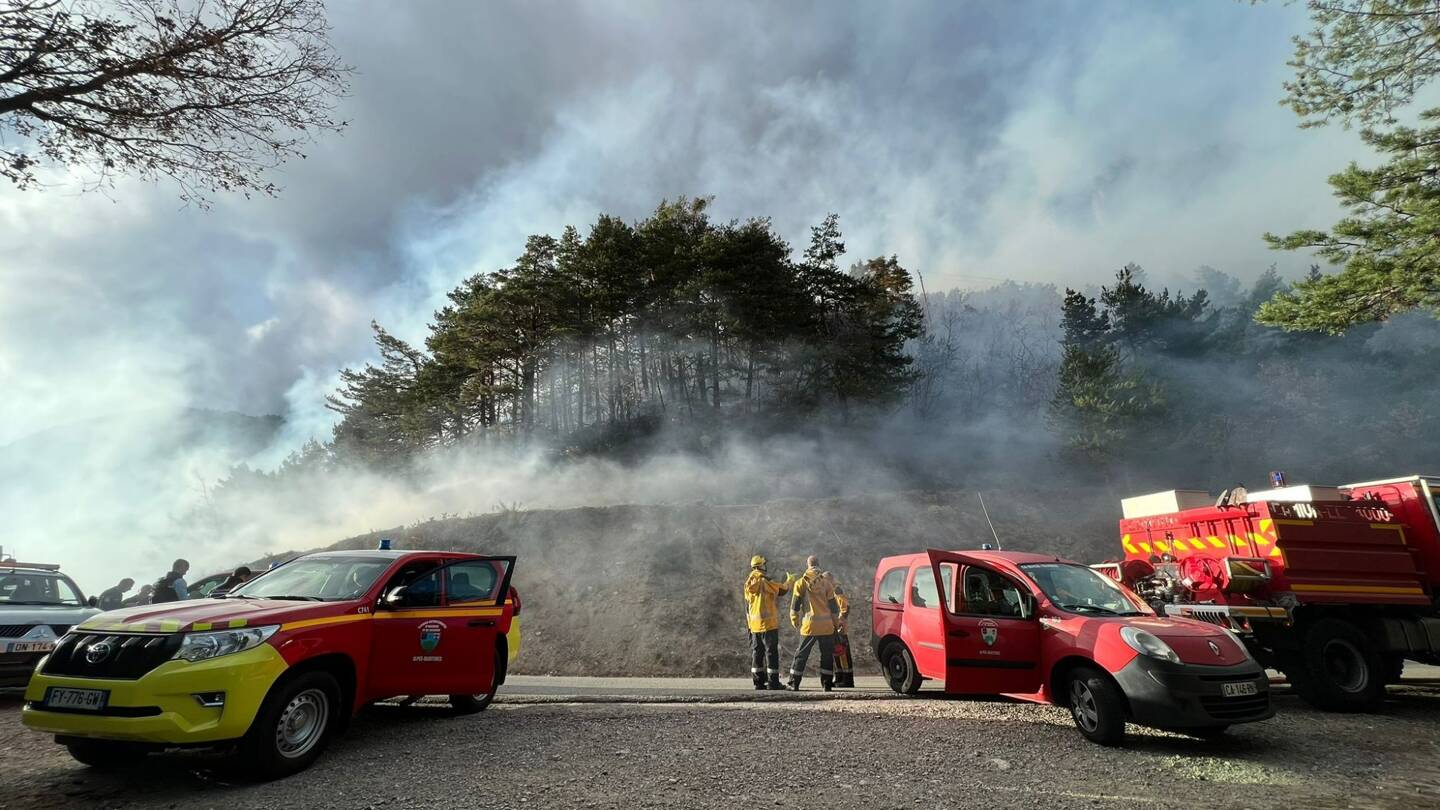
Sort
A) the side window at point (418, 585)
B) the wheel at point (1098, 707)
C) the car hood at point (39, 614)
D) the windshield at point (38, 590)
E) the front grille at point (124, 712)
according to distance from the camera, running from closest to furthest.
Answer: the front grille at point (124, 712) → the wheel at point (1098, 707) → the side window at point (418, 585) → the car hood at point (39, 614) → the windshield at point (38, 590)

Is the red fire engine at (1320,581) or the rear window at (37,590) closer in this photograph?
the red fire engine at (1320,581)

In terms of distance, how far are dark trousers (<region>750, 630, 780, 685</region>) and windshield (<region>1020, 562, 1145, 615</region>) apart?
4522 millimetres

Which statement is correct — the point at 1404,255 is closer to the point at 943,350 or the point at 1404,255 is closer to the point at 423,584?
the point at 423,584

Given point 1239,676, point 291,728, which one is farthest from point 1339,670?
point 291,728

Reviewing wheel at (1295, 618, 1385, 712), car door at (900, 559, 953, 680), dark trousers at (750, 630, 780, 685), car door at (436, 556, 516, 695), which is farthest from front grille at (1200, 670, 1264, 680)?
car door at (436, 556, 516, 695)

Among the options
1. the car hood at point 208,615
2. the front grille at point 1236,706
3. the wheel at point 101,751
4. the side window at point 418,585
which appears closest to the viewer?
the car hood at point 208,615

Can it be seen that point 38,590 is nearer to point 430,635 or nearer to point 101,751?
point 101,751

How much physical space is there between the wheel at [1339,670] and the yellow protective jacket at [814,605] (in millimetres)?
5765

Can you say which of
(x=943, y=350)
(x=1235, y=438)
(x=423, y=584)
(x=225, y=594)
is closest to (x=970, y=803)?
(x=423, y=584)

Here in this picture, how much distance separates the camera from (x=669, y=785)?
482cm

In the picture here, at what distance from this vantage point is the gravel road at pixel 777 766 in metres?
4.61

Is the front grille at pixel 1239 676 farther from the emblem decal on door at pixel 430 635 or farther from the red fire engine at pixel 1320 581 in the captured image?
the emblem decal on door at pixel 430 635

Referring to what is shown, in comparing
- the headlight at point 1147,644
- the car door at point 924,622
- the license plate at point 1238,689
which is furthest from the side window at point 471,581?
the license plate at point 1238,689

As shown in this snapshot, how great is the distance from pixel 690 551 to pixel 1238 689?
50.8 feet
